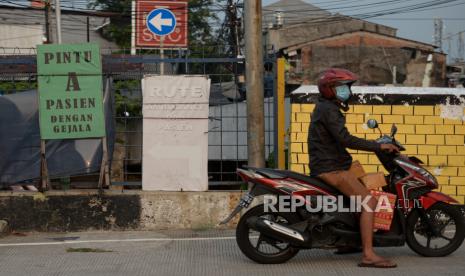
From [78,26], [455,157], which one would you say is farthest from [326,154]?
[78,26]

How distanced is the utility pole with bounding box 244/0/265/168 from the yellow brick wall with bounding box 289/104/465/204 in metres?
0.43

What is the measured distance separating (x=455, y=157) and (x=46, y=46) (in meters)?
4.98

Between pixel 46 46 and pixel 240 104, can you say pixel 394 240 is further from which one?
pixel 46 46

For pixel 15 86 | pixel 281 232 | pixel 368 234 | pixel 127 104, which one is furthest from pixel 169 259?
pixel 15 86

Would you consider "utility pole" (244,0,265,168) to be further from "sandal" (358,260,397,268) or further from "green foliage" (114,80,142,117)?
"sandal" (358,260,397,268)

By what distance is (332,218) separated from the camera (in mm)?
5863

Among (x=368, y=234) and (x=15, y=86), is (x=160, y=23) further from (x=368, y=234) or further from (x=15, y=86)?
(x=368, y=234)

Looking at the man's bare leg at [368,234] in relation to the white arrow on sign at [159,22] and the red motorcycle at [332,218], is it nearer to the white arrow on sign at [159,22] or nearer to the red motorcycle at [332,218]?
the red motorcycle at [332,218]

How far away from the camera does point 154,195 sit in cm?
791

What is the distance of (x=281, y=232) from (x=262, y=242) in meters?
0.31

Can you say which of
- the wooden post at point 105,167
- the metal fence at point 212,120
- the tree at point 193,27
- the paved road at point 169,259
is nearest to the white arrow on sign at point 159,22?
the metal fence at point 212,120

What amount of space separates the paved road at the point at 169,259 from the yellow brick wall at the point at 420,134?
1.60 metres

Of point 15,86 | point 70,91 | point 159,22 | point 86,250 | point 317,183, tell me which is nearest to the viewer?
point 317,183

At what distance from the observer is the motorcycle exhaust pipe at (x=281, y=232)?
229 inches
